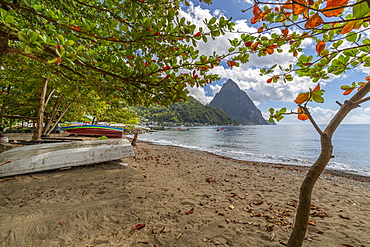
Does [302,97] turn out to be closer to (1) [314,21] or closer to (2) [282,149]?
(1) [314,21]

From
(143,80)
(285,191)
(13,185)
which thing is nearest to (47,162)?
(13,185)

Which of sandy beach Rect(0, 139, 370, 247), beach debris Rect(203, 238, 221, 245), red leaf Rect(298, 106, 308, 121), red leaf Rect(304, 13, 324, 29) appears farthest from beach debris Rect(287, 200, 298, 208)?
red leaf Rect(304, 13, 324, 29)

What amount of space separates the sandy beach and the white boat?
259 mm

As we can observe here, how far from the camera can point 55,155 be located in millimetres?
5113

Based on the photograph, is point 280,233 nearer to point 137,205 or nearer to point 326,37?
point 137,205

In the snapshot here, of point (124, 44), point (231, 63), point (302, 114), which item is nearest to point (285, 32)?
point (231, 63)

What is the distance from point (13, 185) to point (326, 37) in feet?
23.1

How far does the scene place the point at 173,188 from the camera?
4.64 metres

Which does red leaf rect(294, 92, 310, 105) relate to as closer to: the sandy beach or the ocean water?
the sandy beach

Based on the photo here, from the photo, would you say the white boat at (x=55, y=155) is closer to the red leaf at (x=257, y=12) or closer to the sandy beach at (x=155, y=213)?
the sandy beach at (x=155, y=213)

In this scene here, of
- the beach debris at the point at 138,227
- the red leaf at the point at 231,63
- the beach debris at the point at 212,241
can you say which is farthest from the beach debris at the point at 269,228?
the red leaf at the point at 231,63

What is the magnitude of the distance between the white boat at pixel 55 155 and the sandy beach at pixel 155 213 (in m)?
0.26

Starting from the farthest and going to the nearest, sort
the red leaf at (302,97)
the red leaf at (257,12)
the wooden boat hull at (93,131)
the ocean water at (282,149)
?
the wooden boat hull at (93,131) < the ocean water at (282,149) < the red leaf at (257,12) < the red leaf at (302,97)

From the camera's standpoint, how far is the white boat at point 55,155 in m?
4.50
